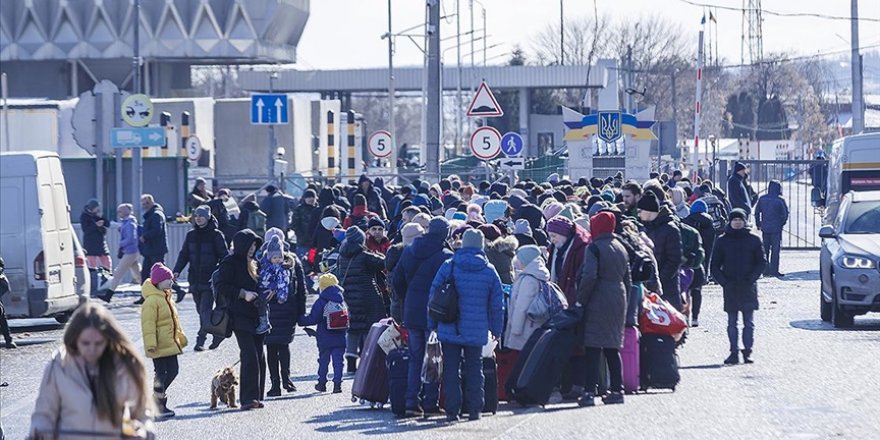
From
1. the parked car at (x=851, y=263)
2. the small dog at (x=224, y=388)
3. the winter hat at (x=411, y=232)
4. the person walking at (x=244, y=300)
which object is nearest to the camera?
the person walking at (x=244, y=300)

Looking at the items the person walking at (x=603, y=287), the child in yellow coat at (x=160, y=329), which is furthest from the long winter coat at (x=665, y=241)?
the child in yellow coat at (x=160, y=329)

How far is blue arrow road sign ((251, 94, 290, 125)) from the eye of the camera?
1270 inches

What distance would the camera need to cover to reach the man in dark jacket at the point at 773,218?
27328mm

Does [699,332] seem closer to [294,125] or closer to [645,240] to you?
[645,240]

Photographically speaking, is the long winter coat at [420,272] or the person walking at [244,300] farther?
the person walking at [244,300]

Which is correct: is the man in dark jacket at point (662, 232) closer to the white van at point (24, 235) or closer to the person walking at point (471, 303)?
the person walking at point (471, 303)

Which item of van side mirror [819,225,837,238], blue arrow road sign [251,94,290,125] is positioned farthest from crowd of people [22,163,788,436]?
blue arrow road sign [251,94,290,125]

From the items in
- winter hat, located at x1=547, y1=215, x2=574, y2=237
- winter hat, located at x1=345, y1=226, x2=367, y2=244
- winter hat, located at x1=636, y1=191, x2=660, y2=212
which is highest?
winter hat, located at x1=636, y1=191, x2=660, y2=212

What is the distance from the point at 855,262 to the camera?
19219 mm

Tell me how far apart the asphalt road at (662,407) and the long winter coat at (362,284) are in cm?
77

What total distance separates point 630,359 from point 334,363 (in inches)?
106

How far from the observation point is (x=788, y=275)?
28609mm

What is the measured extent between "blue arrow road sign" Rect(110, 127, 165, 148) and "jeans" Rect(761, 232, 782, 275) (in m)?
10.1

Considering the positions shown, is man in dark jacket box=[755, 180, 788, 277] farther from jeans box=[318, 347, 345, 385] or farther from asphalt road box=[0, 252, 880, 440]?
jeans box=[318, 347, 345, 385]
